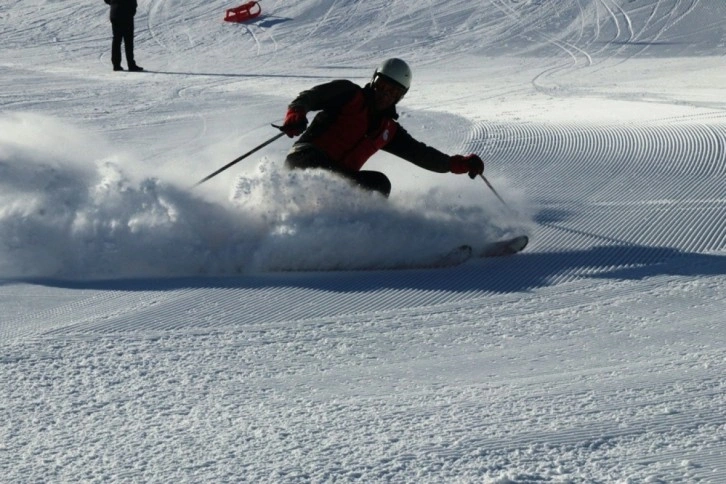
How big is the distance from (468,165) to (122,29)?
10.8m

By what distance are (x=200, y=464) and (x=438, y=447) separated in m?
0.73

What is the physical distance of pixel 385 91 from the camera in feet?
21.5

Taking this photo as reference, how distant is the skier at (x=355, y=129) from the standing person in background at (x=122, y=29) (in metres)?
10.1

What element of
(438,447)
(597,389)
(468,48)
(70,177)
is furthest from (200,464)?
(468,48)

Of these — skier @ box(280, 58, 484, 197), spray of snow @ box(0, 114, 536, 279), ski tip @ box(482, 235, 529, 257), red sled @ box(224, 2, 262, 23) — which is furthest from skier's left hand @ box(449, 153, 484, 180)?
red sled @ box(224, 2, 262, 23)

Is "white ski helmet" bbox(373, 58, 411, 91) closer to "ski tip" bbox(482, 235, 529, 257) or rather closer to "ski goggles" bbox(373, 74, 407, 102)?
"ski goggles" bbox(373, 74, 407, 102)

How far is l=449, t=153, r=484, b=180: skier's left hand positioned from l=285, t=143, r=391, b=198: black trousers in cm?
51

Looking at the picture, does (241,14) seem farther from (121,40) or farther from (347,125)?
(347,125)

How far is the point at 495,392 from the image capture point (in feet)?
12.6

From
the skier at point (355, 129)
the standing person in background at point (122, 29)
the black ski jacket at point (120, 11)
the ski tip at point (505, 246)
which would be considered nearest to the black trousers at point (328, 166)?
the skier at point (355, 129)

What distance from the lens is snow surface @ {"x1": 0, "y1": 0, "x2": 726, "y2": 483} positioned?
131 inches

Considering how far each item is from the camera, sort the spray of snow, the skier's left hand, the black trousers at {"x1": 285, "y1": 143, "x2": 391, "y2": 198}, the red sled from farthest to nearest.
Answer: the red sled → the skier's left hand → the black trousers at {"x1": 285, "y1": 143, "x2": 391, "y2": 198} → the spray of snow

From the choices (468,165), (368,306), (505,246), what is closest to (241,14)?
(468,165)

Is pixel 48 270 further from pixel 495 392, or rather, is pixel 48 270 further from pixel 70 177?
pixel 495 392
